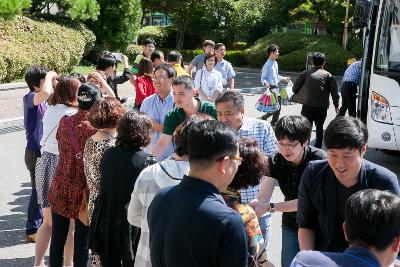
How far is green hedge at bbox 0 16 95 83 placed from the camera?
1861 centimetres

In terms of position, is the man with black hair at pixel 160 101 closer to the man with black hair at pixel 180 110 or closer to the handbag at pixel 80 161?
the man with black hair at pixel 180 110

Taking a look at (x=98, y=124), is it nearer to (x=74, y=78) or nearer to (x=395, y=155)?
(x=74, y=78)

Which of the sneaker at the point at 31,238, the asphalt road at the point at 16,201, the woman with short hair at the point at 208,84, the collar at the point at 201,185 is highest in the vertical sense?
the collar at the point at 201,185

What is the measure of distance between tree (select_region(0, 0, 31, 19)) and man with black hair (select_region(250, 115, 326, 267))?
15334 mm

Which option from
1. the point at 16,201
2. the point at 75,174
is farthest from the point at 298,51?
the point at 75,174

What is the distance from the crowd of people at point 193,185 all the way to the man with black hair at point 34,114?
14 mm

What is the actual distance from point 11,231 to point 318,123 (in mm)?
5707

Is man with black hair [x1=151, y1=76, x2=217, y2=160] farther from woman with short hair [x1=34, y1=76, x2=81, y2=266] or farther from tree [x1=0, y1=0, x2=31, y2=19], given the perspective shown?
tree [x1=0, y1=0, x2=31, y2=19]

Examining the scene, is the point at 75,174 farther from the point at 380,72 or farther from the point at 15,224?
the point at 380,72

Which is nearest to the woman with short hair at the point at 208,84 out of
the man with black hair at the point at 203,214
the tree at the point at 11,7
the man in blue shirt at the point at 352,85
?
the man in blue shirt at the point at 352,85

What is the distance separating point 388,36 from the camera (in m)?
9.84

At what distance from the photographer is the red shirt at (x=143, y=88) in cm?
784

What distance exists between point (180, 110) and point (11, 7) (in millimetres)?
13945

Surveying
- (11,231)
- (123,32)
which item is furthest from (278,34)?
(11,231)
